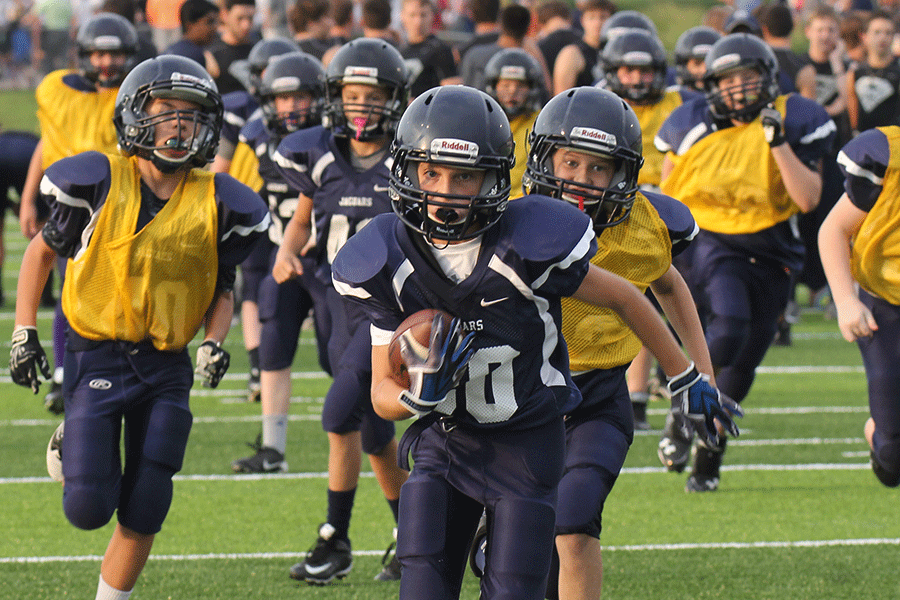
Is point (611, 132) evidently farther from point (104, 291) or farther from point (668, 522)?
point (668, 522)

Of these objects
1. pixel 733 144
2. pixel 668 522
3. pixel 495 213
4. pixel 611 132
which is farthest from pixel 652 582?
pixel 733 144

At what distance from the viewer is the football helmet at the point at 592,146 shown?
3.59 metres

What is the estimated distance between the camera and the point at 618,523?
5129 millimetres

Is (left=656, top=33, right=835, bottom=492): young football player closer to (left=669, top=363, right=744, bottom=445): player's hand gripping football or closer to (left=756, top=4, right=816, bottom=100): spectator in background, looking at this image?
(left=669, top=363, right=744, bottom=445): player's hand gripping football

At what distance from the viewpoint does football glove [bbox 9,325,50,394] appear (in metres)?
3.71

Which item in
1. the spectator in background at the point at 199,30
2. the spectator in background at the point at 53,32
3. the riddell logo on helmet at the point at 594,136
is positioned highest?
the riddell logo on helmet at the point at 594,136

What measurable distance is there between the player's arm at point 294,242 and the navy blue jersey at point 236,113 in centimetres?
205

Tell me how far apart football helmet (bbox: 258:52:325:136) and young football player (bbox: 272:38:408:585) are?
3.71 ft

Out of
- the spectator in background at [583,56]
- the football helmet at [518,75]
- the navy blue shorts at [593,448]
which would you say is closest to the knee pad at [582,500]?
the navy blue shorts at [593,448]

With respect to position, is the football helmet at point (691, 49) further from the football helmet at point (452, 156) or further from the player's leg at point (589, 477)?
the football helmet at point (452, 156)

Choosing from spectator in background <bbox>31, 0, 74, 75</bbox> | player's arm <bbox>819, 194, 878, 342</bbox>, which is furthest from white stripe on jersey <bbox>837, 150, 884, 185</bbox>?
spectator in background <bbox>31, 0, 74, 75</bbox>

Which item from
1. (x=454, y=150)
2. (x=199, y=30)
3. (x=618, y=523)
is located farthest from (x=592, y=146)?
(x=199, y=30)

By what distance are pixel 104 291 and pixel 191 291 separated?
9.9 inches

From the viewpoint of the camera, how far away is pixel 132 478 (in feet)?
12.1
